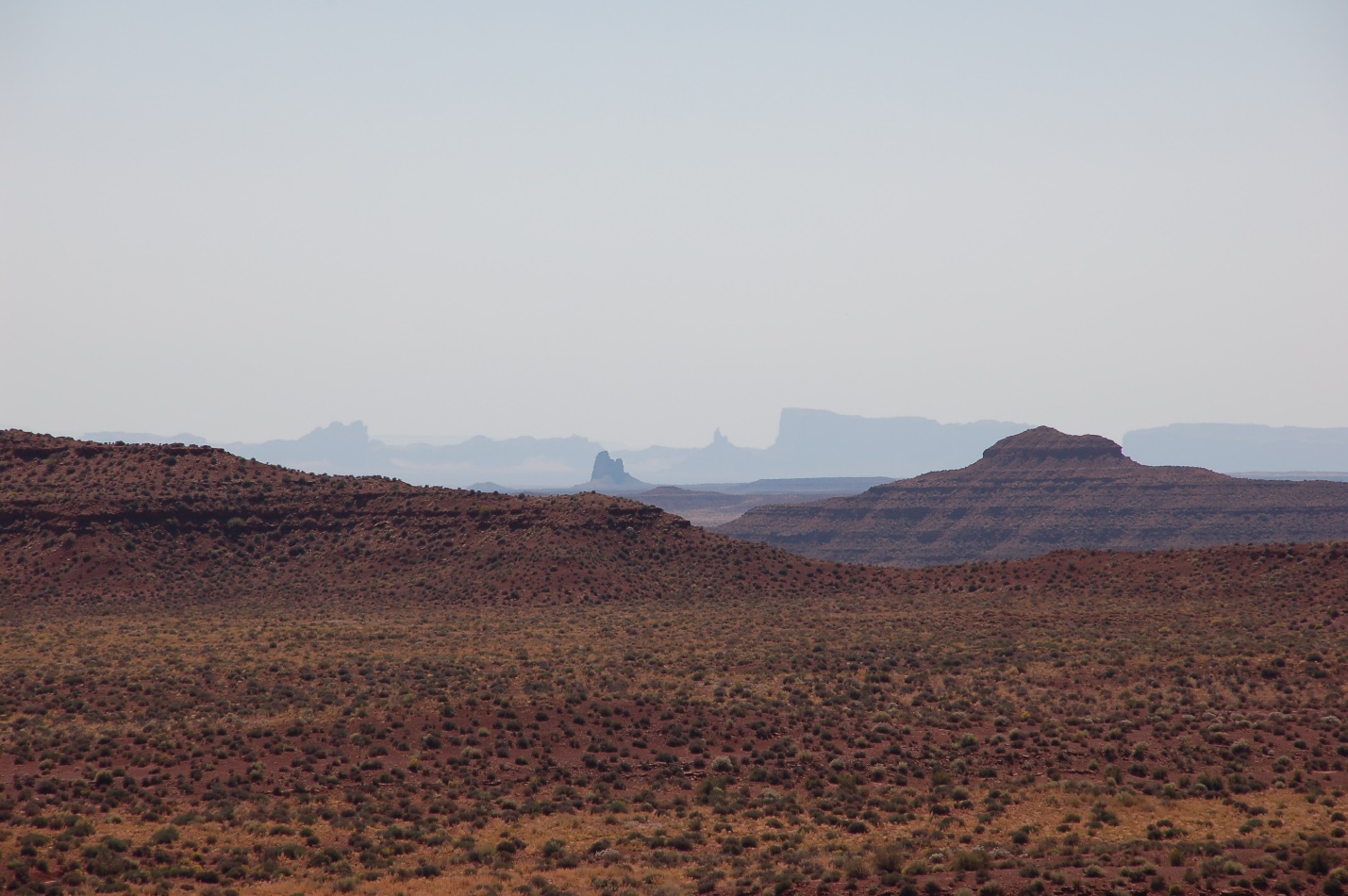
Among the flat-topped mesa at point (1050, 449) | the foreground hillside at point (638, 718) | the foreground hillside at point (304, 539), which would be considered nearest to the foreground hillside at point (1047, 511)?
the flat-topped mesa at point (1050, 449)

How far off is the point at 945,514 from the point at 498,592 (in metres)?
104

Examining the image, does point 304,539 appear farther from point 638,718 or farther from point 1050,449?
point 1050,449

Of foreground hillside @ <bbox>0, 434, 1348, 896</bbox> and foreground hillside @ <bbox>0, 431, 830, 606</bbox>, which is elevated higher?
foreground hillside @ <bbox>0, 431, 830, 606</bbox>

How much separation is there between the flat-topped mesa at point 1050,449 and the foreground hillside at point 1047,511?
19 centimetres

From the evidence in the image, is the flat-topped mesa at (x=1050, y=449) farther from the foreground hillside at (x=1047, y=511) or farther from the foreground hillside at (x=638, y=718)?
the foreground hillside at (x=638, y=718)

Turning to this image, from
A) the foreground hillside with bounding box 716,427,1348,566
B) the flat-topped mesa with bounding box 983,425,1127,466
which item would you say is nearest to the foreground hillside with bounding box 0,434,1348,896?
the foreground hillside with bounding box 716,427,1348,566

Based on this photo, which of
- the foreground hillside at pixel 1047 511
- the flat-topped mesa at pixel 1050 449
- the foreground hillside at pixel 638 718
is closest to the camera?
the foreground hillside at pixel 638 718

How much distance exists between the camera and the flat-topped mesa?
170m

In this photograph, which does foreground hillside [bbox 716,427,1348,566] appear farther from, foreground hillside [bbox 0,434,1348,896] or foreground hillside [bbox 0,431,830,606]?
foreground hillside [bbox 0,431,830,606]

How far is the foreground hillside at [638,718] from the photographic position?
23438 mm

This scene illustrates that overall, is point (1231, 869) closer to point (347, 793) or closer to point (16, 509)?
point (347, 793)

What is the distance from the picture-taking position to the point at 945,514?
162 m

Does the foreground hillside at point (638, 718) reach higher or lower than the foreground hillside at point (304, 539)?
lower

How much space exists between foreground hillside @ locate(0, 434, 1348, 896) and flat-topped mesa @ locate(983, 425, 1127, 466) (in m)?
100.0
